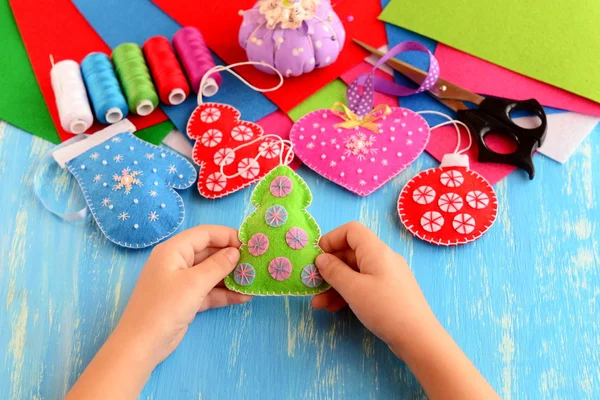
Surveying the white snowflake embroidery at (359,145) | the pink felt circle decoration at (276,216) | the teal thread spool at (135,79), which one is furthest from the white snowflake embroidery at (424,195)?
the teal thread spool at (135,79)

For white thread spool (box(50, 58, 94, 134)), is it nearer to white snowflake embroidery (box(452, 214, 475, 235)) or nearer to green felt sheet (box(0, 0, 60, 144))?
green felt sheet (box(0, 0, 60, 144))

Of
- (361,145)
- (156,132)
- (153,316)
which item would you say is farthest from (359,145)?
(153,316)

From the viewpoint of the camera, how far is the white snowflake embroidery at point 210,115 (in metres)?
1.32

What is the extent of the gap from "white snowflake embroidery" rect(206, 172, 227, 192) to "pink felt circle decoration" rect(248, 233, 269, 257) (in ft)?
0.85

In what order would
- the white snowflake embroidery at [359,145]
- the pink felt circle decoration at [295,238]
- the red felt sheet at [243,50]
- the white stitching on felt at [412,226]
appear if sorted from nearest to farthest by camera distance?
the pink felt circle decoration at [295,238] < the white stitching on felt at [412,226] < the white snowflake embroidery at [359,145] < the red felt sheet at [243,50]

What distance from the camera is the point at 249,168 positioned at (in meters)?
1.25

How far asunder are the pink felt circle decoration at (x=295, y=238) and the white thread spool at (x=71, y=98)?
636 millimetres

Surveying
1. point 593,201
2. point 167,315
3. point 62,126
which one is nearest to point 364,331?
point 167,315

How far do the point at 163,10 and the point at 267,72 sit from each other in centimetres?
40

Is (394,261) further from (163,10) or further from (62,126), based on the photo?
(163,10)

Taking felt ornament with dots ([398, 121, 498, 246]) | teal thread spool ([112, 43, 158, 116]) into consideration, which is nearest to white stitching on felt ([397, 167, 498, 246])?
felt ornament with dots ([398, 121, 498, 246])

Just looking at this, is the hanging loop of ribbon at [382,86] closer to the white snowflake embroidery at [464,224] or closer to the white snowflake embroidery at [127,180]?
the white snowflake embroidery at [464,224]

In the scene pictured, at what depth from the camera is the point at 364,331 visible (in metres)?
1.08

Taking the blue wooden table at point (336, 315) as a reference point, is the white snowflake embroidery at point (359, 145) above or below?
above
